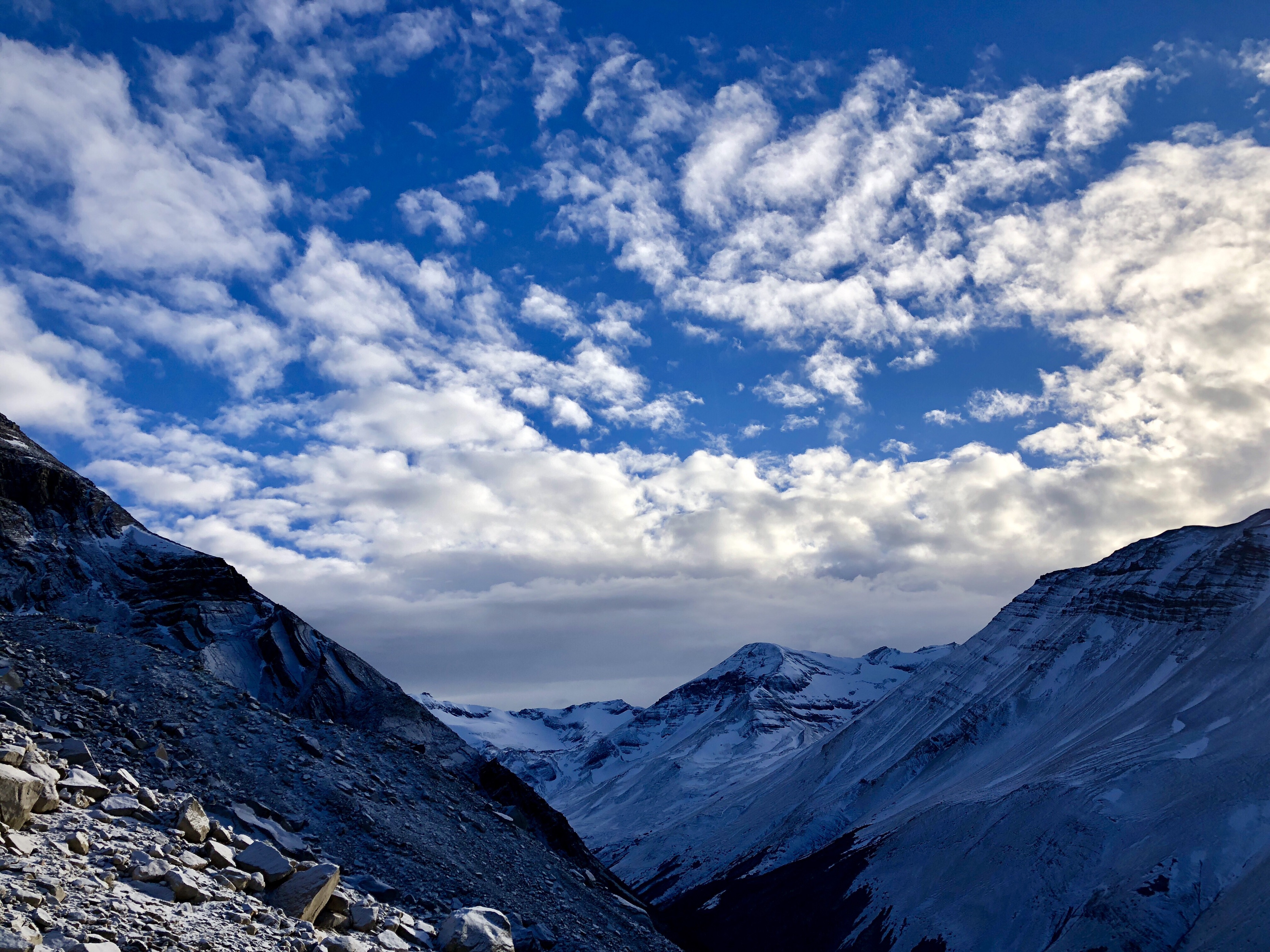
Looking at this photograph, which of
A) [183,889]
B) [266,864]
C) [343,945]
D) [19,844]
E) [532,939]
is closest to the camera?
[19,844]

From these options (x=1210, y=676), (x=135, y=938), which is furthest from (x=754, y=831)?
(x=135, y=938)

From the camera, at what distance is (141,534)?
44.6 metres

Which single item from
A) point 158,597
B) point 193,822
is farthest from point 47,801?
point 158,597

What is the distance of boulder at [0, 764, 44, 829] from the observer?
12578mm

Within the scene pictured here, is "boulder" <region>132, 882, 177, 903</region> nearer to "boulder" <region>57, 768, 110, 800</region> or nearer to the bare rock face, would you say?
the bare rock face

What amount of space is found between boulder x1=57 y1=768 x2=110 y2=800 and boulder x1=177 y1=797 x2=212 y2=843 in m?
1.36

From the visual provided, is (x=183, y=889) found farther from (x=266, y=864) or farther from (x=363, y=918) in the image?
(x=363, y=918)

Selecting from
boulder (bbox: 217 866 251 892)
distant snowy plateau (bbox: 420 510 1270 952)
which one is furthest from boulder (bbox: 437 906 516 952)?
distant snowy plateau (bbox: 420 510 1270 952)

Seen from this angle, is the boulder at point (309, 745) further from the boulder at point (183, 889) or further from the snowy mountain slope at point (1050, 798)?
the snowy mountain slope at point (1050, 798)

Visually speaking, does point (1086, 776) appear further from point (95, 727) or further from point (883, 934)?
point (95, 727)

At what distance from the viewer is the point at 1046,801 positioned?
212 ft

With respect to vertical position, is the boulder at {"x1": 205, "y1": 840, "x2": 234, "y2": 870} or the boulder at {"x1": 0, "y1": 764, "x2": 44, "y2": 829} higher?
the boulder at {"x1": 0, "y1": 764, "x2": 44, "y2": 829}

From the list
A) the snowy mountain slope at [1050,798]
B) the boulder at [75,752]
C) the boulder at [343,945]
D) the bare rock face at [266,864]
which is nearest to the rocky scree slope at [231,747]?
the boulder at [75,752]

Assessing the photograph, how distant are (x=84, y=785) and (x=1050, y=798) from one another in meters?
67.6
